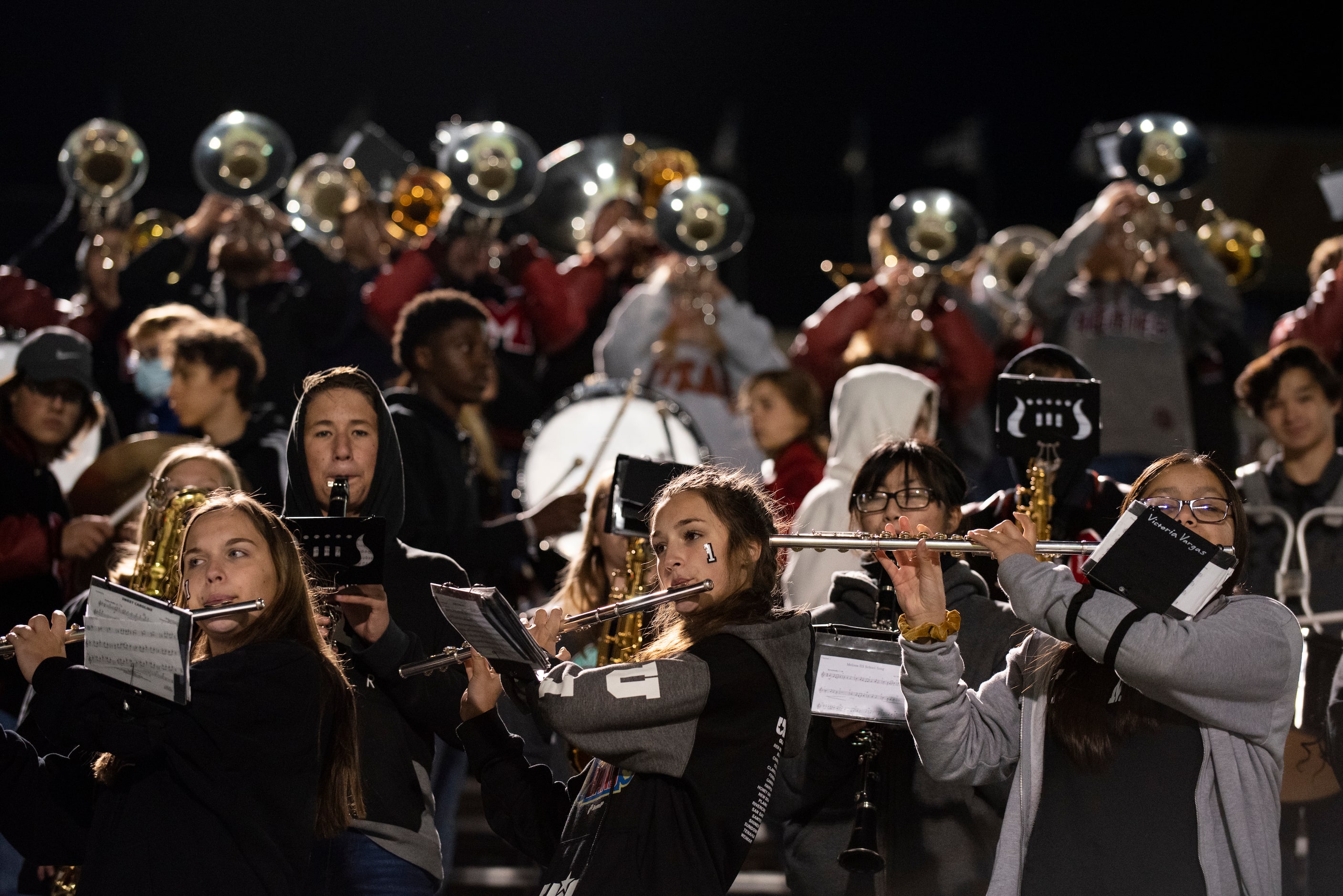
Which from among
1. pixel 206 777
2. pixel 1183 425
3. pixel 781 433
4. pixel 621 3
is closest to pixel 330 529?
pixel 206 777

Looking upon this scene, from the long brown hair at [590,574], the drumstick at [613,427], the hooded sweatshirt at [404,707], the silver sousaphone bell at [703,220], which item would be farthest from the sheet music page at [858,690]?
the silver sousaphone bell at [703,220]

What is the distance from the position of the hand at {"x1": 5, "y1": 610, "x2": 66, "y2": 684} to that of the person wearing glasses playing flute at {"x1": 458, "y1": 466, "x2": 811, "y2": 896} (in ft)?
3.06

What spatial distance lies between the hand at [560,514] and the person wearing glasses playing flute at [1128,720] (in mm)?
2183

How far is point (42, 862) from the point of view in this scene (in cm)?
340

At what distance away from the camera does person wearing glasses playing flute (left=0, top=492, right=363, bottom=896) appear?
3.04m

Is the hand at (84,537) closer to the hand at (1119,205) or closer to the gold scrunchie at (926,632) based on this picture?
the gold scrunchie at (926,632)

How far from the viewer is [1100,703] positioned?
320 cm

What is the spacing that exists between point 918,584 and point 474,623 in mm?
931

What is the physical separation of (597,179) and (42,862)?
6312 millimetres

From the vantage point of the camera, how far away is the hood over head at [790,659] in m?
3.17

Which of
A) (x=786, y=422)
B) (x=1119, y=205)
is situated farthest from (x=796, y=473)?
(x=1119, y=205)

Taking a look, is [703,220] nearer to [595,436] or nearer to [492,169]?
[492,169]

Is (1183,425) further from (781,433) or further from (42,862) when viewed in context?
A: (42,862)

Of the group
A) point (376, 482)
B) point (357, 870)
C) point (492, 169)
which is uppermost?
point (492, 169)
